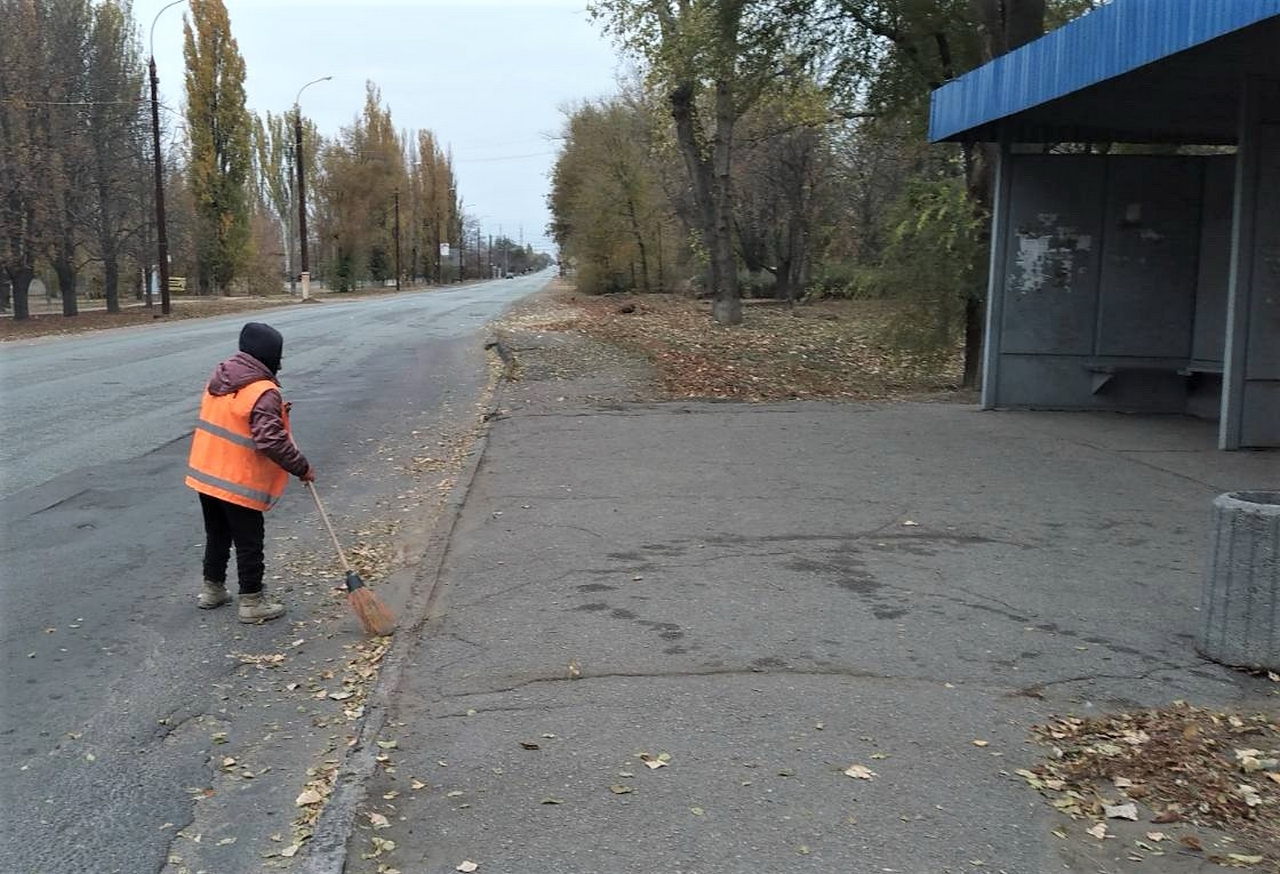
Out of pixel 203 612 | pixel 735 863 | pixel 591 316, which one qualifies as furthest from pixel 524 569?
pixel 591 316

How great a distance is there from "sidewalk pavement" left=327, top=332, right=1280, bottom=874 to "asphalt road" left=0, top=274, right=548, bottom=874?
0.60m

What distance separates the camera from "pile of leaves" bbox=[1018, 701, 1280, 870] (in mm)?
3465

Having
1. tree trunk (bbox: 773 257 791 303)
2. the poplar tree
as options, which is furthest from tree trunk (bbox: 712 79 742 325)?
the poplar tree

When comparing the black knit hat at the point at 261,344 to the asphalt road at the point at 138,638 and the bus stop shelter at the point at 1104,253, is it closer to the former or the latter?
the asphalt road at the point at 138,638

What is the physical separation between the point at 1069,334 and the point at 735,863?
1081 centimetres

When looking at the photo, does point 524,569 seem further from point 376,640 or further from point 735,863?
point 735,863

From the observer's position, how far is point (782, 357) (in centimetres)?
1916

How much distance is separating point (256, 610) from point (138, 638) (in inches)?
22.9

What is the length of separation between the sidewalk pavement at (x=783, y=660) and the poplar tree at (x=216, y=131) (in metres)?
53.4

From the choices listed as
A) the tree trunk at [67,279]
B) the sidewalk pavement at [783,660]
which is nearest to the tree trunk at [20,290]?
the tree trunk at [67,279]

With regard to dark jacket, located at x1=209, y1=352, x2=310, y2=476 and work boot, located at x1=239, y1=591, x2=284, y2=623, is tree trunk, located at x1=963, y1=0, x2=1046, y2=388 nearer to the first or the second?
dark jacket, located at x1=209, y1=352, x2=310, y2=476

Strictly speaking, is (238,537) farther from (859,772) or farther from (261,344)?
(859,772)

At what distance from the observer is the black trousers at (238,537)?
5.66m

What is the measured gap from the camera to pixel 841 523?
7.42 meters
